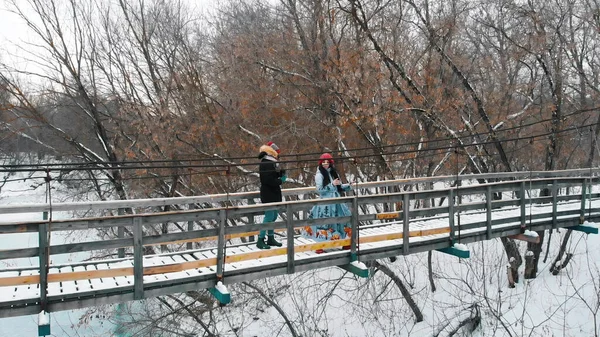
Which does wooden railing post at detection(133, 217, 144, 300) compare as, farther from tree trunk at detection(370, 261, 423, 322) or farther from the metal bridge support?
tree trunk at detection(370, 261, 423, 322)

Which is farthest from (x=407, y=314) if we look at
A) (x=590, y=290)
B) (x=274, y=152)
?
(x=274, y=152)

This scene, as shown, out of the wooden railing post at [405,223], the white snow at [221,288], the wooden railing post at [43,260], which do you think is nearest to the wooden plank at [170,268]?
the white snow at [221,288]

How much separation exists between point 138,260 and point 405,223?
3670mm

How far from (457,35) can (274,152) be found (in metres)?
10.9

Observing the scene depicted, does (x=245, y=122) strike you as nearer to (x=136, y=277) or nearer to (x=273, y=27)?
(x=273, y=27)

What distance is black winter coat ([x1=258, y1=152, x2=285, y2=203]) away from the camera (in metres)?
6.26

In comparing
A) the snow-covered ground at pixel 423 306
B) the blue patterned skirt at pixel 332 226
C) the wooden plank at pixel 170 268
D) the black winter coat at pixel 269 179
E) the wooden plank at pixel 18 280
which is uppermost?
the black winter coat at pixel 269 179

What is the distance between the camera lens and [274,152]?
6.30 m

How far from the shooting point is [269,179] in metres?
6.36

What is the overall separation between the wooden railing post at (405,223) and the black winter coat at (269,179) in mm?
1793

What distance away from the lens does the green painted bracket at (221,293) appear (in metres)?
5.20

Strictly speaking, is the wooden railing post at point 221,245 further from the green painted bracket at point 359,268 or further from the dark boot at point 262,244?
the green painted bracket at point 359,268

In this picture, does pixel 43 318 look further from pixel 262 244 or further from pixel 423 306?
pixel 423 306

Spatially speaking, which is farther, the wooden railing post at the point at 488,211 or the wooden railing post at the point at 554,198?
the wooden railing post at the point at 554,198
